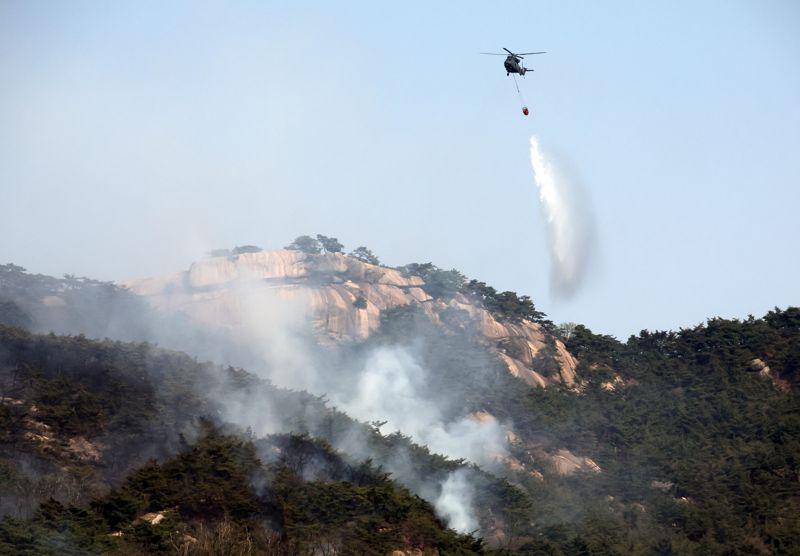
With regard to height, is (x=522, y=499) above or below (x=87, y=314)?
below

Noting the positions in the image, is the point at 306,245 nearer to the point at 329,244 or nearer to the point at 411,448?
the point at 329,244

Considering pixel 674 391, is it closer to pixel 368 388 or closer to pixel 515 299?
pixel 515 299

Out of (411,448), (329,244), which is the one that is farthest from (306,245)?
(411,448)

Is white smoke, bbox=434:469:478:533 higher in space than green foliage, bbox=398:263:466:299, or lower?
lower

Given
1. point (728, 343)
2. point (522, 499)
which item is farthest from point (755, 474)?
point (728, 343)

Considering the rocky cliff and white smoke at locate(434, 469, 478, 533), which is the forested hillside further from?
the rocky cliff

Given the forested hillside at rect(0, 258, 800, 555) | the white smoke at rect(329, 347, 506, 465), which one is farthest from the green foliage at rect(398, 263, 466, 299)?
the white smoke at rect(329, 347, 506, 465)
